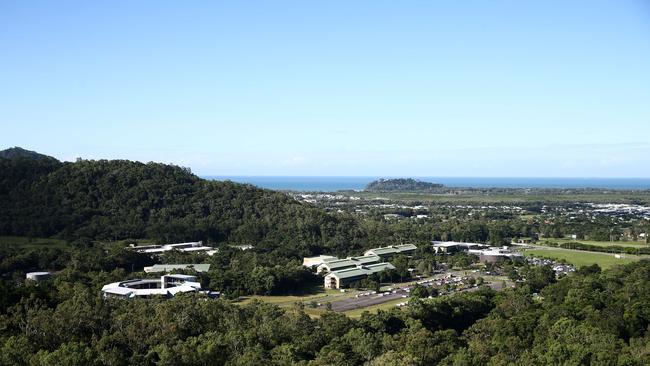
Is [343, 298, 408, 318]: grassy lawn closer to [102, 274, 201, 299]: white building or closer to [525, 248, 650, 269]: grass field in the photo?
[102, 274, 201, 299]: white building

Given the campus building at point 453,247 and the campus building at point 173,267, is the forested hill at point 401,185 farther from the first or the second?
the campus building at point 173,267

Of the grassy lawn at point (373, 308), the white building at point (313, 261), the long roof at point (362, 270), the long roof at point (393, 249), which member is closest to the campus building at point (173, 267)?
the white building at point (313, 261)

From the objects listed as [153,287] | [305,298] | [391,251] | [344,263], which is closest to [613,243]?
[391,251]

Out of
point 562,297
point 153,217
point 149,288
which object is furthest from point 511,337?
point 153,217

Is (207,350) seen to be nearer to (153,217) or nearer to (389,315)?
(389,315)

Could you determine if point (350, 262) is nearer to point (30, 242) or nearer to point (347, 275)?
point (347, 275)
